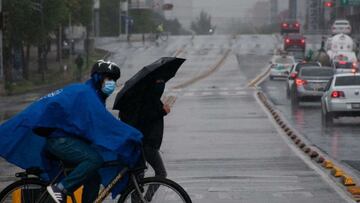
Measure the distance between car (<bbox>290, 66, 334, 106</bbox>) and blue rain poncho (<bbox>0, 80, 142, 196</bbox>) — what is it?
31.3 m

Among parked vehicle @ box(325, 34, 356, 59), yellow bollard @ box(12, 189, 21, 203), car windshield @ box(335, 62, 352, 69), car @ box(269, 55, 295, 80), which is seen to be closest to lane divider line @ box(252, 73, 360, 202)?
yellow bollard @ box(12, 189, 21, 203)

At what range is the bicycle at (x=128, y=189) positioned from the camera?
31.0 ft

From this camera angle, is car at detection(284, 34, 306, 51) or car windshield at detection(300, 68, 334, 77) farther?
car at detection(284, 34, 306, 51)

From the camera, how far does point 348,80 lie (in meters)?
31.0

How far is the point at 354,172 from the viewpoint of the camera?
1741 cm

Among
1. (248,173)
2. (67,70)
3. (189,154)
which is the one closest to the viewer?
(248,173)

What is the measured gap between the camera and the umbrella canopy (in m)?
10.5

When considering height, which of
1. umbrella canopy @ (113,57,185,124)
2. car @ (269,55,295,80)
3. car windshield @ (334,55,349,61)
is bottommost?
car @ (269,55,295,80)

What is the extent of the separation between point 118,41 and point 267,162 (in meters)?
94.5

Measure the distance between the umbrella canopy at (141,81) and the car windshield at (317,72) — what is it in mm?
30828

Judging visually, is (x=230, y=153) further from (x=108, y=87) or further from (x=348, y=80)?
(x=108, y=87)

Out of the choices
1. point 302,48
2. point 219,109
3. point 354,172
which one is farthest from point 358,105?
point 302,48

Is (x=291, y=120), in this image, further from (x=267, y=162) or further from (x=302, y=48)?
(x=302, y=48)

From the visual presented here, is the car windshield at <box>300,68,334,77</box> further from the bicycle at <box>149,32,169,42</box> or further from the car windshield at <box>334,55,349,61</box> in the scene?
the bicycle at <box>149,32,169,42</box>
